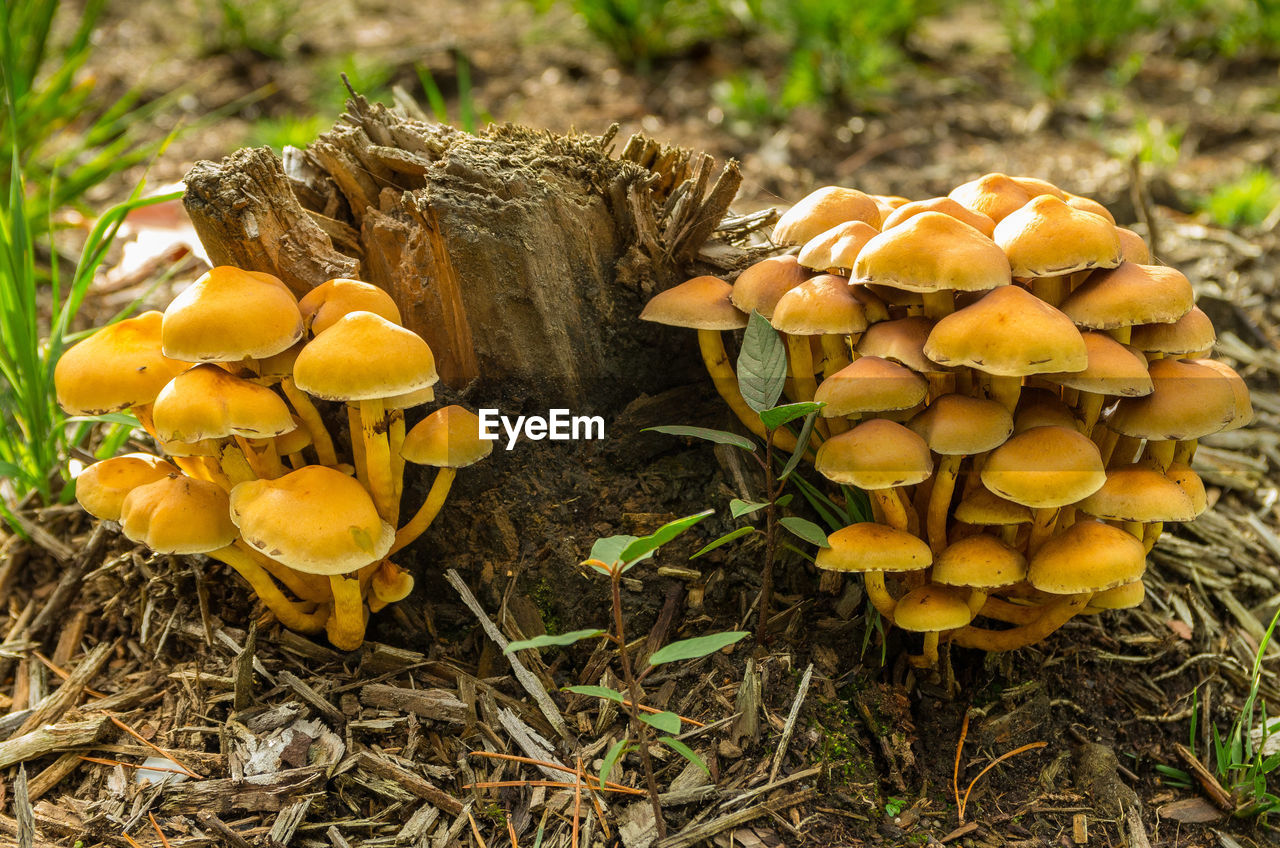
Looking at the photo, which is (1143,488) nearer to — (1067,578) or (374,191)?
(1067,578)

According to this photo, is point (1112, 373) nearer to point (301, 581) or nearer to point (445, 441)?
point (445, 441)

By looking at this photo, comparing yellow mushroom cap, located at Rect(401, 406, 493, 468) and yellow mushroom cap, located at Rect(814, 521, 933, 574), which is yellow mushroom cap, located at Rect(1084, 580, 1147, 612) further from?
yellow mushroom cap, located at Rect(401, 406, 493, 468)

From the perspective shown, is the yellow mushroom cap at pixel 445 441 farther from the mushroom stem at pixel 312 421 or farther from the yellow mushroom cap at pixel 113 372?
the yellow mushroom cap at pixel 113 372

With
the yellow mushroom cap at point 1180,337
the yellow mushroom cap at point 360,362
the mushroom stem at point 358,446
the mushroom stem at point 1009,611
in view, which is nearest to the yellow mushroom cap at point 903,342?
the yellow mushroom cap at point 1180,337

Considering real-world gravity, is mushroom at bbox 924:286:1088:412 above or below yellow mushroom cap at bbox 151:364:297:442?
above

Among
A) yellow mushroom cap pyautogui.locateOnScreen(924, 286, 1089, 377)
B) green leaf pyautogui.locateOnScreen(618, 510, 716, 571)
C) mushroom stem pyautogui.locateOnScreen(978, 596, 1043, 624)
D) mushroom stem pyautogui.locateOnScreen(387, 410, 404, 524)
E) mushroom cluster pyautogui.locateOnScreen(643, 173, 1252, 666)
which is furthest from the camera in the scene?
mushroom stem pyautogui.locateOnScreen(978, 596, 1043, 624)

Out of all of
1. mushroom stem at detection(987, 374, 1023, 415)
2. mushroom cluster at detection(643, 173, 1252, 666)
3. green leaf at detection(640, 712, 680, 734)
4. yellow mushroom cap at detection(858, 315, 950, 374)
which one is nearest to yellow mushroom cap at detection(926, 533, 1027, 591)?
mushroom cluster at detection(643, 173, 1252, 666)

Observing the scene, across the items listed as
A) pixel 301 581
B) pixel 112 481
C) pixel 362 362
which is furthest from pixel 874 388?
pixel 112 481
